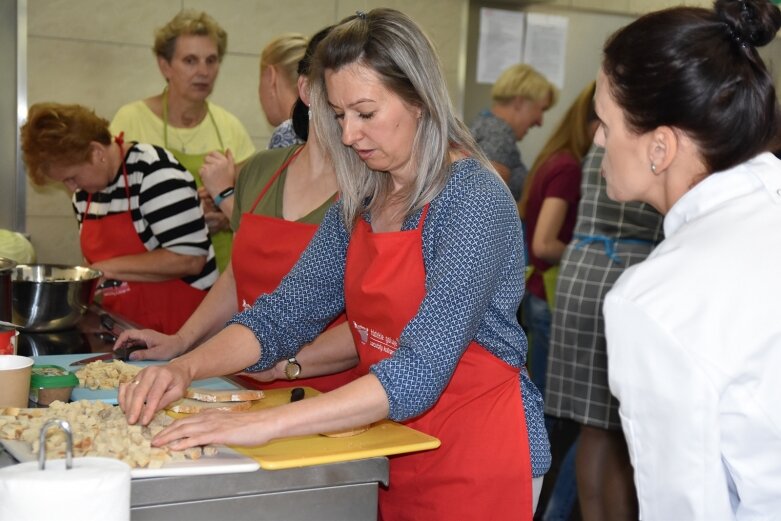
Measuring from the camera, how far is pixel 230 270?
230 centimetres

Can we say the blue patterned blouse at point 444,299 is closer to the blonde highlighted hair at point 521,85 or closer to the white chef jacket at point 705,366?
the white chef jacket at point 705,366

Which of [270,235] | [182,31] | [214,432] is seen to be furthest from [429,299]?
[182,31]

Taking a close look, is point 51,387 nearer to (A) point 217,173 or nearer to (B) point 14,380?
(B) point 14,380

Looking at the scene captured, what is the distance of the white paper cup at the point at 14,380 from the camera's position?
1.50 meters

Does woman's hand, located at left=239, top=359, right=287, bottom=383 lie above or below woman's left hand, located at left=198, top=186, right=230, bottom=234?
below

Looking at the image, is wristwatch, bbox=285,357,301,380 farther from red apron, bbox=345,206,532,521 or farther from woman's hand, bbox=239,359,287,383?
red apron, bbox=345,206,532,521

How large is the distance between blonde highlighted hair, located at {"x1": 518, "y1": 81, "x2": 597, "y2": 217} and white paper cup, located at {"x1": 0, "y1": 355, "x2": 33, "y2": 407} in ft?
6.96

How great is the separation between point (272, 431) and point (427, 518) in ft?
1.20

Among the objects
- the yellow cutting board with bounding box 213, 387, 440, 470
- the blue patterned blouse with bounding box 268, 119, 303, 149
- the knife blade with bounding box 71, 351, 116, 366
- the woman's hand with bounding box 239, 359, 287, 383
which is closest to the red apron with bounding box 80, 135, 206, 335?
the blue patterned blouse with bounding box 268, 119, 303, 149

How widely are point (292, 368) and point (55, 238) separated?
2.27 m

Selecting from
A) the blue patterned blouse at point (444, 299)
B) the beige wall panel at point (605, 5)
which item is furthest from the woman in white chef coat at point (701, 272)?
the beige wall panel at point (605, 5)

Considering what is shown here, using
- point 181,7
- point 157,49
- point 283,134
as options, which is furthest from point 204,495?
point 181,7

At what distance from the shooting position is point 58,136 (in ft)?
8.89

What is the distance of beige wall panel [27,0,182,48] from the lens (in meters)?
3.66
